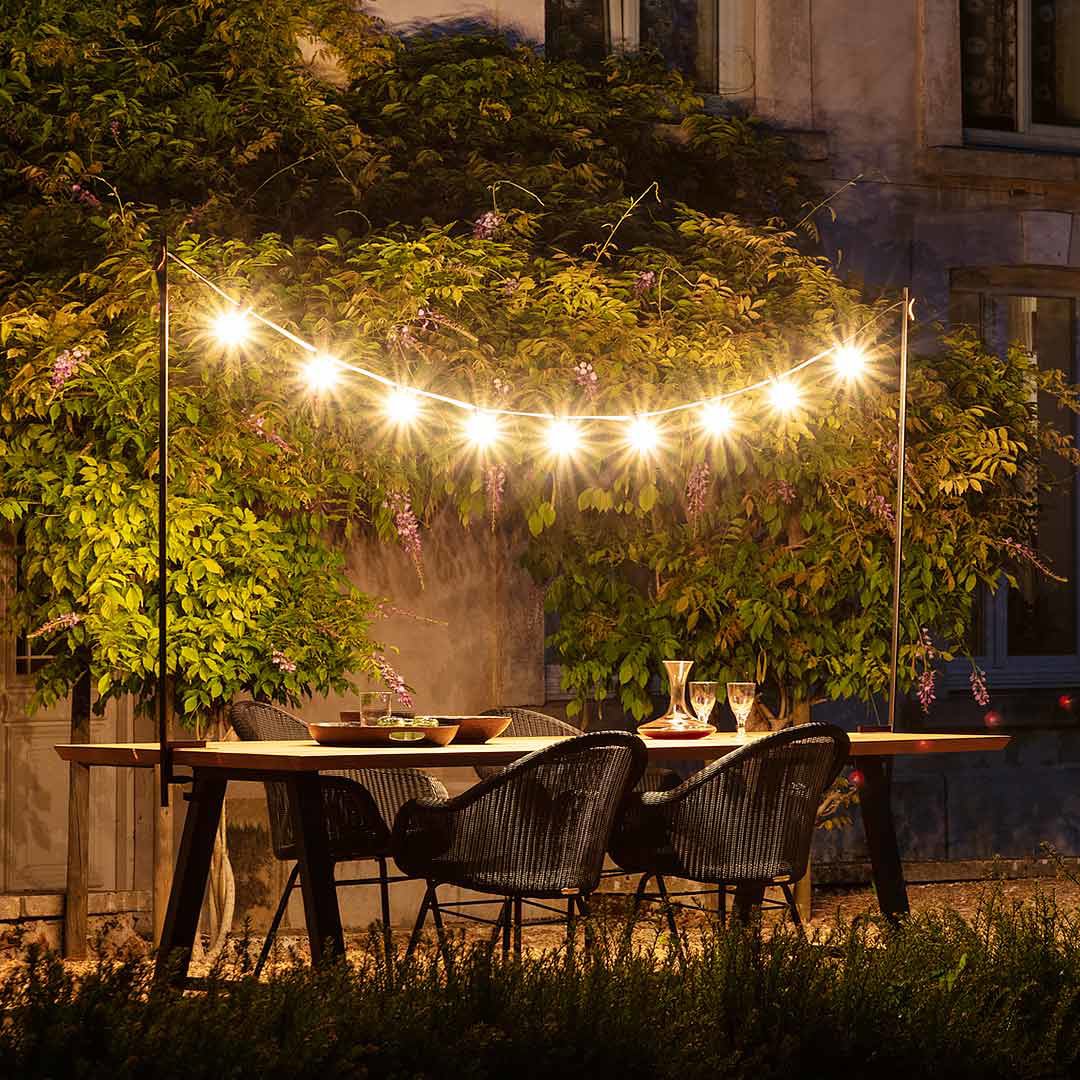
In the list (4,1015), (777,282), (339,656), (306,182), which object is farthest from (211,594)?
(4,1015)

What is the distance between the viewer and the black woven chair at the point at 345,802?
651cm

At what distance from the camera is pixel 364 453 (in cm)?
805

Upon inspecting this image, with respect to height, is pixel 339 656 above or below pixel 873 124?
below

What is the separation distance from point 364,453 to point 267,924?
84.8 inches

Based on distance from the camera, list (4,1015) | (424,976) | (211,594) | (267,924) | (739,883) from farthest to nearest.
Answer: (267,924) < (211,594) < (739,883) < (424,976) < (4,1015)

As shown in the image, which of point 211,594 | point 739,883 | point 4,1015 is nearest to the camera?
point 4,1015

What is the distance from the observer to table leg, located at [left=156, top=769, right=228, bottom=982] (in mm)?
5980

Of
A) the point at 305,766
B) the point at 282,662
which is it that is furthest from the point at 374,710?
the point at 282,662

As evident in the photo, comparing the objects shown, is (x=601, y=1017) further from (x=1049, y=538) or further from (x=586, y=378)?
(x=1049, y=538)

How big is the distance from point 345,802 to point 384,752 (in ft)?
3.45

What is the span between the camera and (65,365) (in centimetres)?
740

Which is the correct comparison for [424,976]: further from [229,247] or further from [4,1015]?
[229,247]

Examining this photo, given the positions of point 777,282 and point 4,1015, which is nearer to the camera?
point 4,1015

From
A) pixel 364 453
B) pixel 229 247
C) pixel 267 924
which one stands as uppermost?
pixel 229 247
